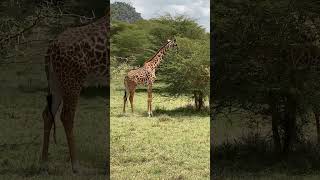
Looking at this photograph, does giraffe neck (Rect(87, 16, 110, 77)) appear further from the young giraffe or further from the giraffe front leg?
the young giraffe

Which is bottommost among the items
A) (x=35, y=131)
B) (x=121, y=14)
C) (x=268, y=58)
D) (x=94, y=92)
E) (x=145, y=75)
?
(x=35, y=131)

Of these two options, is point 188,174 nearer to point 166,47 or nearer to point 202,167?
point 202,167

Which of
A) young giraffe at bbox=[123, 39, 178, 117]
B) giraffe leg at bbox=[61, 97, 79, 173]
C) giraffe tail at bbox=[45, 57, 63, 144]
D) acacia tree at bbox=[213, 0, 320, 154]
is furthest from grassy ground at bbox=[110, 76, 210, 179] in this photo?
acacia tree at bbox=[213, 0, 320, 154]

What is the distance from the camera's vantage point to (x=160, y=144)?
9.10 meters

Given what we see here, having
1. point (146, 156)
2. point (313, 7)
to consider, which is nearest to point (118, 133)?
point (146, 156)

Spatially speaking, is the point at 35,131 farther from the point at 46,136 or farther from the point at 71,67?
the point at 71,67

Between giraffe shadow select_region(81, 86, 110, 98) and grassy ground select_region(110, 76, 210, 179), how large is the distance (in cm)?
206

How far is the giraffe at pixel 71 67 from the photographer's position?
249 inches

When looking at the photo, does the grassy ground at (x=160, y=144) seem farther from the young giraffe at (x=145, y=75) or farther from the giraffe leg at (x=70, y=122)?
the young giraffe at (x=145, y=75)

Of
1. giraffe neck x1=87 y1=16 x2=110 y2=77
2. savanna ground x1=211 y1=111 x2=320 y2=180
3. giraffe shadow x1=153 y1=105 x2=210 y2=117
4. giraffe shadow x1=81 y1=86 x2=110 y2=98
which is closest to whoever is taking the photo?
giraffe neck x1=87 y1=16 x2=110 y2=77

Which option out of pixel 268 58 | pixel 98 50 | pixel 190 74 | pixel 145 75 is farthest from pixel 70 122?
pixel 145 75

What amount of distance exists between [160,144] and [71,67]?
321cm

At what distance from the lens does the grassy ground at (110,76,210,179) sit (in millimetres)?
6832

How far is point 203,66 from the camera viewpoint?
15539 mm
